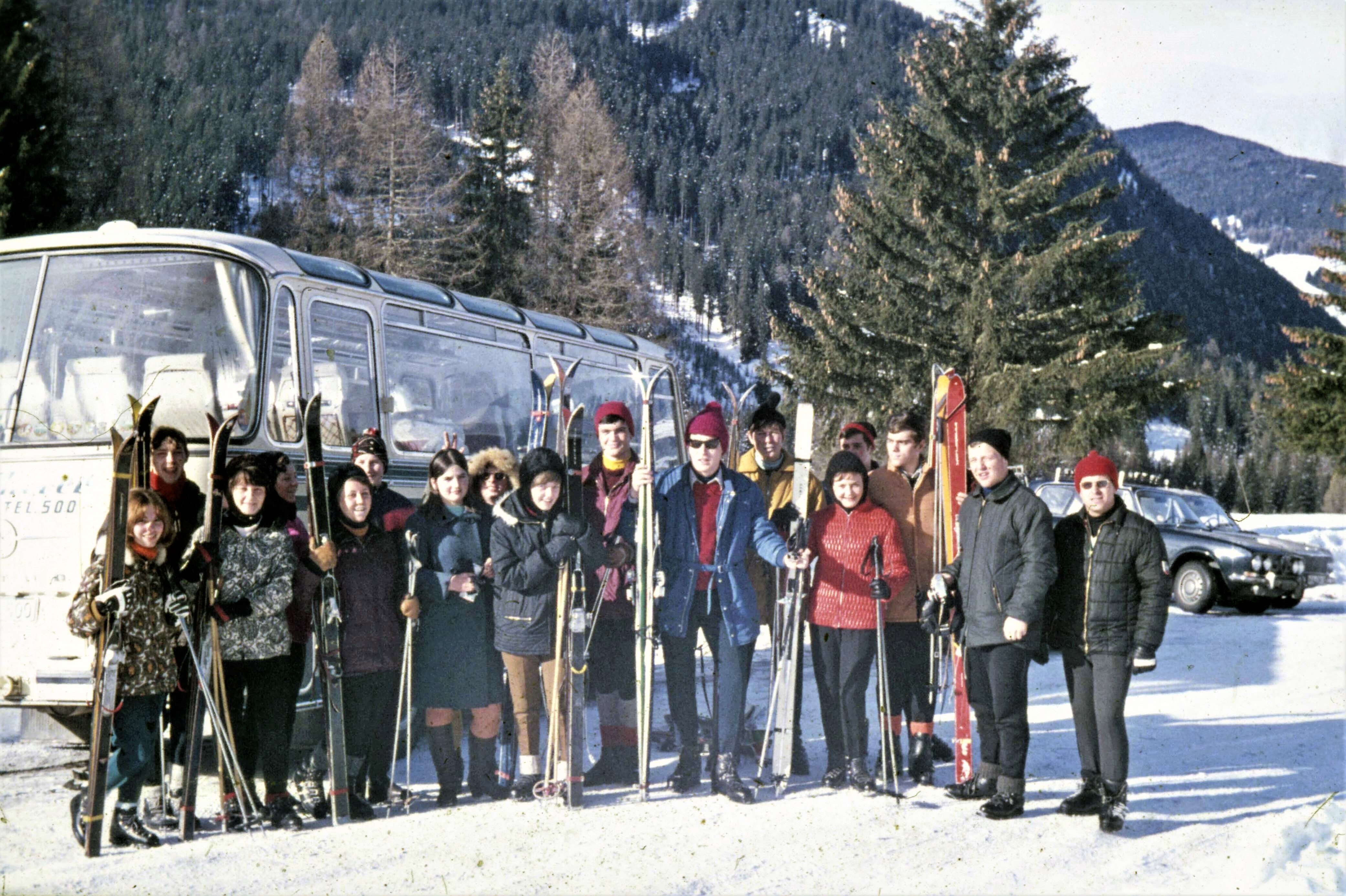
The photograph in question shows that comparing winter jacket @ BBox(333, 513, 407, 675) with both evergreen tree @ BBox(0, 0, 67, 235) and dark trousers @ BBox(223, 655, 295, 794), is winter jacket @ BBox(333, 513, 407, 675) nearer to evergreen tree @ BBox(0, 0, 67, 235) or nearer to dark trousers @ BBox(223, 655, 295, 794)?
dark trousers @ BBox(223, 655, 295, 794)

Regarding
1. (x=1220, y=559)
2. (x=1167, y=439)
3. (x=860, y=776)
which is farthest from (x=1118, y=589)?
(x=1167, y=439)

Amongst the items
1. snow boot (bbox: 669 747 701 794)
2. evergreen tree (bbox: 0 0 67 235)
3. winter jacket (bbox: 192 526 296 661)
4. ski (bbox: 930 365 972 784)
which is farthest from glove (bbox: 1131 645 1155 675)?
evergreen tree (bbox: 0 0 67 235)

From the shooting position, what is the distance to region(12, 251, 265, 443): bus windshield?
5.51m

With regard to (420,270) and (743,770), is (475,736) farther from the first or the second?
(420,270)

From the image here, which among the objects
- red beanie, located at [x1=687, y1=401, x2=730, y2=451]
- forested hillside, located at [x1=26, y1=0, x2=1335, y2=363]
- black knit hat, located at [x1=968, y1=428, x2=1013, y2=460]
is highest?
forested hillside, located at [x1=26, y1=0, x2=1335, y2=363]

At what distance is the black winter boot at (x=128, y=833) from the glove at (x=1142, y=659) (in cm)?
427

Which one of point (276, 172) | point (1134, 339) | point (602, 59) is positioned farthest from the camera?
point (602, 59)

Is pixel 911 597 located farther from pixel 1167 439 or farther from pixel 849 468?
pixel 1167 439

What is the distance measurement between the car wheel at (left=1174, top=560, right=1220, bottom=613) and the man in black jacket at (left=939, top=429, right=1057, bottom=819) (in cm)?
1001

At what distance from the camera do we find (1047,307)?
24.7m

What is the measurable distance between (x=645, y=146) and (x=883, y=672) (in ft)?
400

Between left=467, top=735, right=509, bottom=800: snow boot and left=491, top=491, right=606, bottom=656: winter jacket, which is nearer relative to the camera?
left=491, top=491, right=606, bottom=656: winter jacket

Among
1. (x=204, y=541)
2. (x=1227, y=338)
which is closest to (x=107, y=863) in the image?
(x=204, y=541)

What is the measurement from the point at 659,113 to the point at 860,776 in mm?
142308
